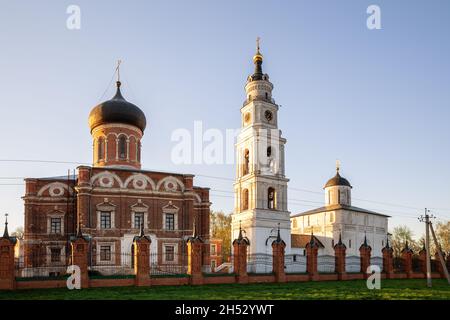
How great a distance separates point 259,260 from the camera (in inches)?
1467

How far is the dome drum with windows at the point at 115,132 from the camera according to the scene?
33625mm

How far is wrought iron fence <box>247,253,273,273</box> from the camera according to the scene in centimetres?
3622

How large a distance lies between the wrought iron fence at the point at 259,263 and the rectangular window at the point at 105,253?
39.4ft

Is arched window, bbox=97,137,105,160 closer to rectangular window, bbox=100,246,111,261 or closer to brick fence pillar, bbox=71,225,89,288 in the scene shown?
rectangular window, bbox=100,246,111,261

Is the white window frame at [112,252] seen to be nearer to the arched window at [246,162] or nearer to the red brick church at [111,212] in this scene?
the red brick church at [111,212]

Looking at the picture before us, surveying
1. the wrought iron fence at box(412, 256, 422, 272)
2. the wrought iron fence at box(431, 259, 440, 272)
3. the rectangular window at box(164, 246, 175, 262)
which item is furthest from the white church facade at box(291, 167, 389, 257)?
the rectangular window at box(164, 246, 175, 262)

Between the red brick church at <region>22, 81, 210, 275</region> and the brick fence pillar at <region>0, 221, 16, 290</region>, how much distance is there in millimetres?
8293

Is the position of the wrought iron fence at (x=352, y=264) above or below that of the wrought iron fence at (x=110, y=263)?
below

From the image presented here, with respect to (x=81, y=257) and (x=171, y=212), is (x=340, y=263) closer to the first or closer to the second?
(x=171, y=212)

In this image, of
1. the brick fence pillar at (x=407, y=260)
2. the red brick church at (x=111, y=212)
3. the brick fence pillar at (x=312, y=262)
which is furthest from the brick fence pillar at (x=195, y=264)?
the brick fence pillar at (x=407, y=260)
